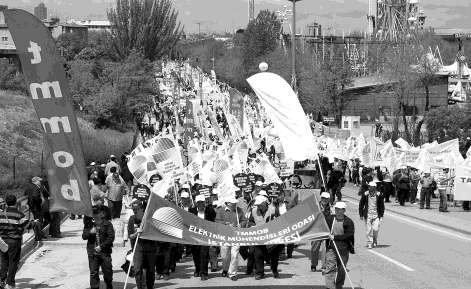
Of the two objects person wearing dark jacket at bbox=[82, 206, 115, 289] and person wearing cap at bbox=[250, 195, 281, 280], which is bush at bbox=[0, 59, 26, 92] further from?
person wearing dark jacket at bbox=[82, 206, 115, 289]

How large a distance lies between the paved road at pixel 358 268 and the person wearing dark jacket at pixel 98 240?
1.28 meters

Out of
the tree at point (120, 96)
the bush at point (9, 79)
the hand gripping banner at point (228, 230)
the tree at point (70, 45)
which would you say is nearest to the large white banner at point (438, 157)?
the hand gripping banner at point (228, 230)

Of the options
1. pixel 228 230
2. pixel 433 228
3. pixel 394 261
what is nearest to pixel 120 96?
pixel 433 228

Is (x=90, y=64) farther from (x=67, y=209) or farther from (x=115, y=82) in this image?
(x=67, y=209)

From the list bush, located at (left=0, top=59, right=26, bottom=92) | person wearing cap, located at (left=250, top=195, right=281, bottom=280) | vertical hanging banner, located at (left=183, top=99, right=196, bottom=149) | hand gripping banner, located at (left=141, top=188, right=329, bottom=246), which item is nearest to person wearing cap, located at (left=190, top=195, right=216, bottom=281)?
person wearing cap, located at (left=250, top=195, right=281, bottom=280)

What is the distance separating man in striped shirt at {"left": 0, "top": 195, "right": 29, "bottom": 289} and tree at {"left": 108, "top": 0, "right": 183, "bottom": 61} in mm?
64936

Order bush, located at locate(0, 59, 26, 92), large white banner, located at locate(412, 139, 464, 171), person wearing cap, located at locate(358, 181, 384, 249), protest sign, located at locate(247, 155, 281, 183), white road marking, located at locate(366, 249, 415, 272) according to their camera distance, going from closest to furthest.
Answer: white road marking, located at locate(366, 249, 415, 272) → person wearing cap, located at locate(358, 181, 384, 249) → protest sign, located at locate(247, 155, 281, 183) → large white banner, located at locate(412, 139, 464, 171) → bush, located at locate(0, 59, 26, 92)

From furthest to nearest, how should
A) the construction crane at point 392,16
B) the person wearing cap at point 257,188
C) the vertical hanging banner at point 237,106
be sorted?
the construction crane at point 392,16 → the vertical hanging banner at point 237,106 → the person wearing cap at point 257,188

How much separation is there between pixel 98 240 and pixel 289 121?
23.7 feet

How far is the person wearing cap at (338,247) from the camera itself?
1309 centimetres

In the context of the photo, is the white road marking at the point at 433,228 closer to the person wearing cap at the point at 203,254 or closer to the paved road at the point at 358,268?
the paved road at the point at 358,268

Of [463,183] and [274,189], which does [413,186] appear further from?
[274,189]

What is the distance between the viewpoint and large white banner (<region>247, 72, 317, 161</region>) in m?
19.1

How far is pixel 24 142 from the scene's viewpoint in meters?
37.3
